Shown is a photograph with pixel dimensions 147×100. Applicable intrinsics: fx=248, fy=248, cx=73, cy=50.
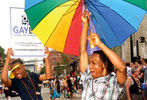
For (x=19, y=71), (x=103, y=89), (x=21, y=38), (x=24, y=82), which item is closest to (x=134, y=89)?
(x=24, y=82)

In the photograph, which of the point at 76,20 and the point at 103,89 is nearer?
the point at 103,89

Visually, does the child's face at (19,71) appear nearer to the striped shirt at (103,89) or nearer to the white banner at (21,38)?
the white banner at (21,38)

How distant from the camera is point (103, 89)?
2.70 meters

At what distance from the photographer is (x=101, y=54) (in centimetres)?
289

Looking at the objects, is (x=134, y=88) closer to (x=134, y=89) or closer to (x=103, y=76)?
(x=134, y=89)

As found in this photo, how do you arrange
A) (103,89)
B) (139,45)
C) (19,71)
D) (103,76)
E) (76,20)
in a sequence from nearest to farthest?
(103,89) → (103,76) → (76,20) → (19,71) → (139,45)

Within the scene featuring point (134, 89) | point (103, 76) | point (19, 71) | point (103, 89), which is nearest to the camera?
point (103, 89)

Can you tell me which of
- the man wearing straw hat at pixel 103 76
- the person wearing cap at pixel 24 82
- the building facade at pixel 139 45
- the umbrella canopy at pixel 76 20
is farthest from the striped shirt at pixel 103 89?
the building facade at pixel 139 45

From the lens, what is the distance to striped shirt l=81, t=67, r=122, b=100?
2.68 metres

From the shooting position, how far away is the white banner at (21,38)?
460 cm

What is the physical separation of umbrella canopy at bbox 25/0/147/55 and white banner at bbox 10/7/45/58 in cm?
51

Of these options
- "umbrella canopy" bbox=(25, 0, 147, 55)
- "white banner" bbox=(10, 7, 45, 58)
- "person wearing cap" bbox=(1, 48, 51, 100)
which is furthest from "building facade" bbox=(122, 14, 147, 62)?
"umbrella canopy" bbox=(25, 0, 147, 55)

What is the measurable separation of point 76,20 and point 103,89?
1.76 m

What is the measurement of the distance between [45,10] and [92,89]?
69.6 inches
